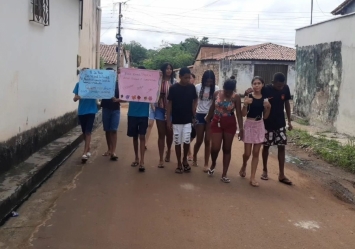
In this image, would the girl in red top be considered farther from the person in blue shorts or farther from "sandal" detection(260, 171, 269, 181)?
the person in blue shorts

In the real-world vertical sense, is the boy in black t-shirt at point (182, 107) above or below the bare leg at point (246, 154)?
above

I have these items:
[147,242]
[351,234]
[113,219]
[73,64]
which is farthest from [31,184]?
[73,64]

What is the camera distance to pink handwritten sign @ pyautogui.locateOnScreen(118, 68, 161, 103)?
7.42 m

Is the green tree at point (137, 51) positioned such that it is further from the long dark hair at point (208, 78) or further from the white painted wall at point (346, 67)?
the long dark hair at point (208, 78)

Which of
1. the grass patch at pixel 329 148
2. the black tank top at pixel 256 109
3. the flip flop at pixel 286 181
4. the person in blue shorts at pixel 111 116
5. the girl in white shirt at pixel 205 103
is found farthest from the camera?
the grass patch at pixel 329 148

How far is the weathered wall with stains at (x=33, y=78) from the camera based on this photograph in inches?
242

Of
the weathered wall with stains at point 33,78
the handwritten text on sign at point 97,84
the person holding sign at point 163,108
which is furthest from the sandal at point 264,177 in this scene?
the weathered wall with stains at point 33,78

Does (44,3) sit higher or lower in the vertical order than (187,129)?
higher

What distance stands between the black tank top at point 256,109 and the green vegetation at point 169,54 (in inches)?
1450

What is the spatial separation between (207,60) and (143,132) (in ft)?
107

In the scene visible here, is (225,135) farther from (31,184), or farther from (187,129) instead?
(31,184)

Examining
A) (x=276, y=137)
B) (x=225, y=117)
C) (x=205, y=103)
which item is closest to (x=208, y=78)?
(x=205, y=103)

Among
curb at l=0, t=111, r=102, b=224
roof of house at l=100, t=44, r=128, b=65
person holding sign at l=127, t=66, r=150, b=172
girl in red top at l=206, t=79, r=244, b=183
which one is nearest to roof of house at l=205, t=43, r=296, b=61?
roof of house at l=100, t=44, r=128, b=65

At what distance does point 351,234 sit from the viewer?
486cm
